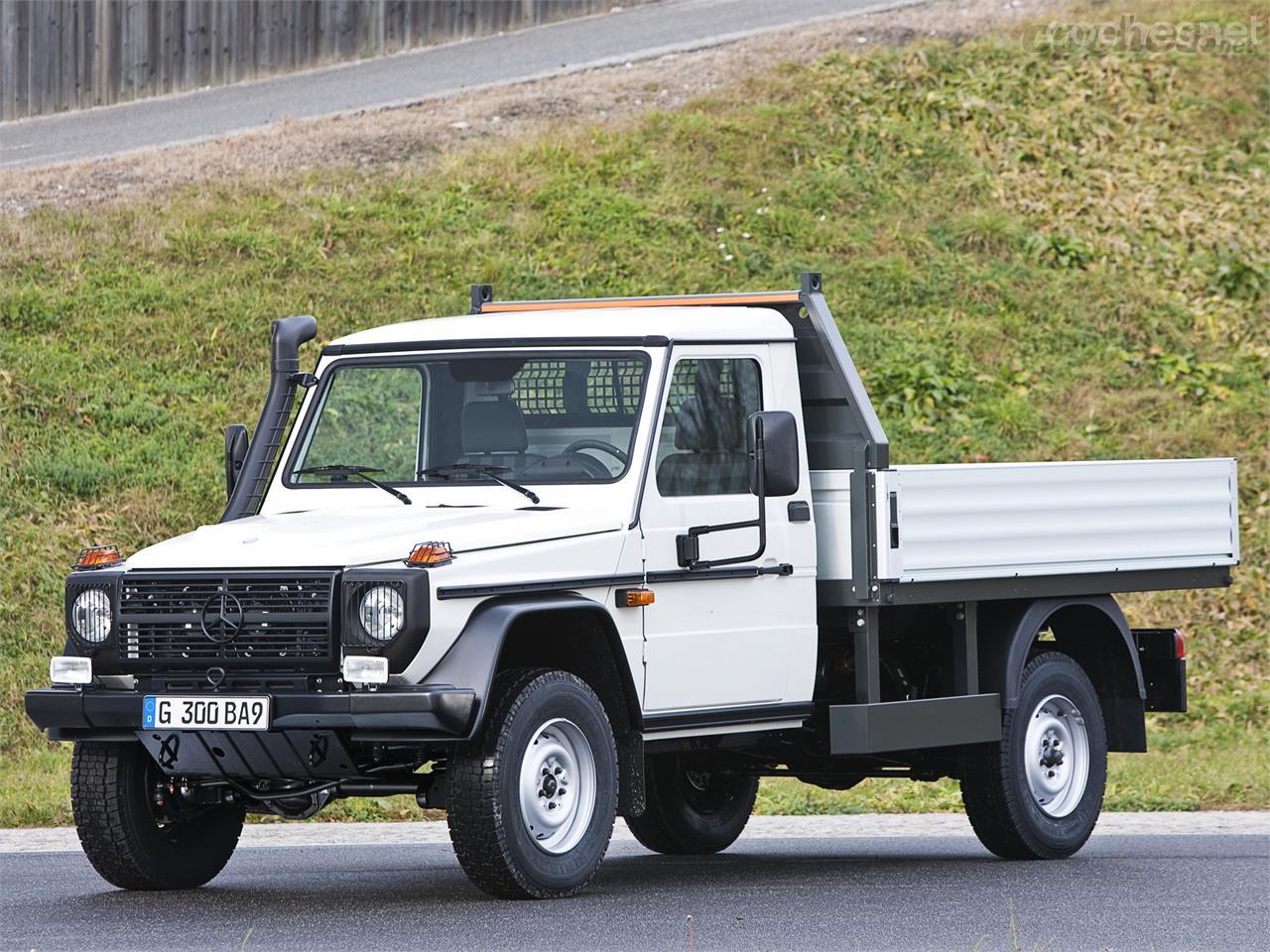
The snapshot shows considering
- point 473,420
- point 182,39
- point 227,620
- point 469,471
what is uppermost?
point 182,39

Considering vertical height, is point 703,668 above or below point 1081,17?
below

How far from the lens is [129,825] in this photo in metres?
9.76

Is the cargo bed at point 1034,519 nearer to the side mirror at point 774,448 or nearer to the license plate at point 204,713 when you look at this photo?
the side mirror at point 774,448

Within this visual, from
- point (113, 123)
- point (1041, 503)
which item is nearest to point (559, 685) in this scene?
point (1041, 503)

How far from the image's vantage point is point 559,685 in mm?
9375

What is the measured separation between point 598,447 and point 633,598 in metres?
0.78

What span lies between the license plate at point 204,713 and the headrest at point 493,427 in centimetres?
191

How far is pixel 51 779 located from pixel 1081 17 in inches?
767

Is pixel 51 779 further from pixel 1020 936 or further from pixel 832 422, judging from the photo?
pixel 1020 936

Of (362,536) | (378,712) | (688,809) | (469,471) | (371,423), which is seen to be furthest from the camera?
(688,809)

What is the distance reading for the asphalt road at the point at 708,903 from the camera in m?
8.55

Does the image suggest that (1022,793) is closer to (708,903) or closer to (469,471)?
(708,903)

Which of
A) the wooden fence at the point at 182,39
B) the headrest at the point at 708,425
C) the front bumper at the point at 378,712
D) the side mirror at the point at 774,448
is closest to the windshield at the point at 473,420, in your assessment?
the headrest at the point at 708,425

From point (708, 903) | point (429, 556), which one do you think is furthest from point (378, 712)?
point (708, 903)
